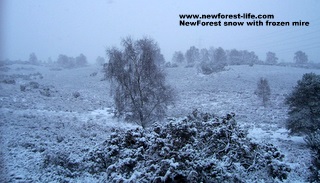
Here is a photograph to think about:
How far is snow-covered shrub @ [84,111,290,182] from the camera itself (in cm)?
616

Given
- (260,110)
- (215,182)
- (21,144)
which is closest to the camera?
(215,182)

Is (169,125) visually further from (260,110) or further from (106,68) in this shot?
(260,110)

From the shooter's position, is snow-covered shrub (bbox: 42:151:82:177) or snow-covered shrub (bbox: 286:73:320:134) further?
snow-covered shrub (bbox: 286:73:320:134)

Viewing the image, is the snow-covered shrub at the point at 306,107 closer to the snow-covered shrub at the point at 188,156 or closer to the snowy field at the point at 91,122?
the snowy field at the point at 91,122

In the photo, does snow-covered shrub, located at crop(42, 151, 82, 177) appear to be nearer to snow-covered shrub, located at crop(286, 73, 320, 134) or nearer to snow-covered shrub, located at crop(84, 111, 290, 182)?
snow-covered shrub, located at crop(84, 111, 290, 182)

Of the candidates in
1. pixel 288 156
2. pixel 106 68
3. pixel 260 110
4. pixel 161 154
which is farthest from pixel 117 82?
pixel 260 110

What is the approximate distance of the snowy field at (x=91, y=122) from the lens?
8781 millimetres

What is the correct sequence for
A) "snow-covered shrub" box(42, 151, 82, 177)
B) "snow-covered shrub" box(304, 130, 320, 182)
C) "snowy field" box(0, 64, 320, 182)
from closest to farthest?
"snow-covered shrub" box(304, 130, 320, 182), "snow-covered shrub" box(42, 151, 82, 177), "snowy field" box(0, 64, 320, 182)

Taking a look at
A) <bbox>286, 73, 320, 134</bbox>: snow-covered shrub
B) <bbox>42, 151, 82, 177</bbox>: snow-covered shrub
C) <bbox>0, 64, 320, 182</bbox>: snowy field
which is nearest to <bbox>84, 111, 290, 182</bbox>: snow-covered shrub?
<bbox>42, 151, 82, 177</bbox>: snow-covered shrub

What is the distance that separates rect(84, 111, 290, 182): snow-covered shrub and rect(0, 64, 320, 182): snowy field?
1220 mm

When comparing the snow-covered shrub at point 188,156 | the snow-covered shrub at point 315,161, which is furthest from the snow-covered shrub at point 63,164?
the snow-covered shrub at point 315,161

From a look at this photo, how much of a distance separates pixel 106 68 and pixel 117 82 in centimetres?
141

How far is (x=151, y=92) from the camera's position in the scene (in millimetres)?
15516

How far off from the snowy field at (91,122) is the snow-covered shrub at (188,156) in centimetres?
122
